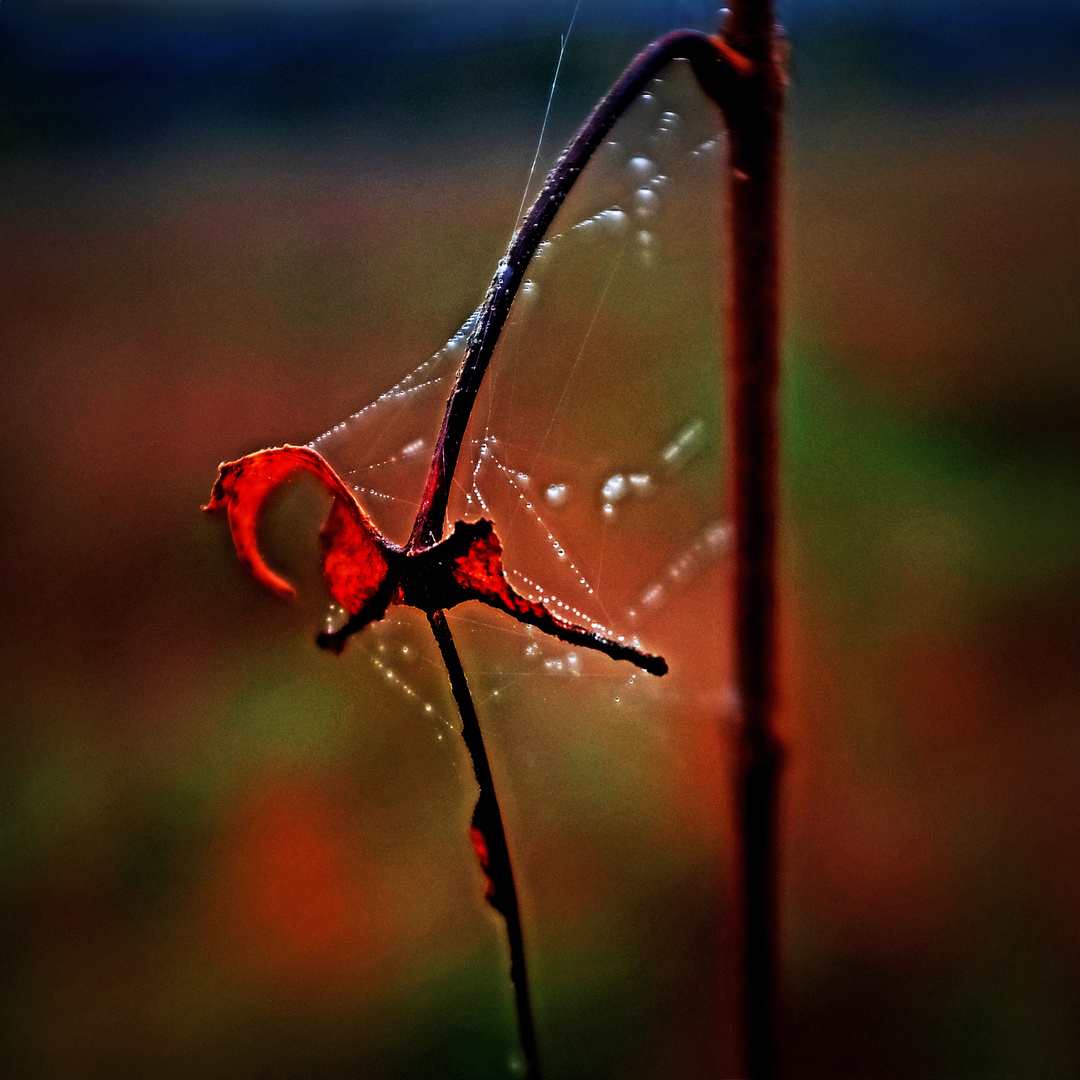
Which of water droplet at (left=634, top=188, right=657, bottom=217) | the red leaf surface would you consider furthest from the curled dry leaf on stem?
water droplet at (left=634, top=188, right=657, bottom=217)

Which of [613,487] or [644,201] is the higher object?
[644,201]

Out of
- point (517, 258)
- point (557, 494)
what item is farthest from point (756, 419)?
point (557, 494)

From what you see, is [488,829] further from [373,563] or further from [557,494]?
[557,494]

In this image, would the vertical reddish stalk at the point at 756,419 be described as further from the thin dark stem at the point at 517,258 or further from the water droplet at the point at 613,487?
the water droplet at the point at 613,487

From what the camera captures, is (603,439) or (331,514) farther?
(603,439)

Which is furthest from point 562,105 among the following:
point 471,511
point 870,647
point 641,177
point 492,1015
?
point 492,1015

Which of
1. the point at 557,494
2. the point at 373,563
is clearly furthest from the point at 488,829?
the point at 557,494

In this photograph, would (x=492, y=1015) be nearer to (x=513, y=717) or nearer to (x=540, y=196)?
(x=513, y=717)

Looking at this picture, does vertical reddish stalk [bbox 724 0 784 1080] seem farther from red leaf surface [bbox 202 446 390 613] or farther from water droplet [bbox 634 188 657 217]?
water droplet [bbox 634 188 657 217]
